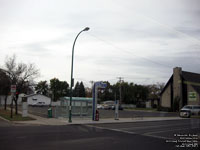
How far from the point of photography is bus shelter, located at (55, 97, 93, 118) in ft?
85.7

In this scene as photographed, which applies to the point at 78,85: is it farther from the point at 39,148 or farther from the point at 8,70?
the point at 39,148

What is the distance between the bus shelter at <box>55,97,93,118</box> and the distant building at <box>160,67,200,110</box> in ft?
104

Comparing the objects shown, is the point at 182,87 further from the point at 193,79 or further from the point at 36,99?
the point at 36,99

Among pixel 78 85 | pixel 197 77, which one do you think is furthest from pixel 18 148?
pixel 78 85

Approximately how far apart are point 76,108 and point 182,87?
35728 mm

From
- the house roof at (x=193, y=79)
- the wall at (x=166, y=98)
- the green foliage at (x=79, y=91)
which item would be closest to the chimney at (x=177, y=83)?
the house roof at (x=193, y=79)

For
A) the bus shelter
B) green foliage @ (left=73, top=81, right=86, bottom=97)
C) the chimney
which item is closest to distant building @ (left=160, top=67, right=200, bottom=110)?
the chimney

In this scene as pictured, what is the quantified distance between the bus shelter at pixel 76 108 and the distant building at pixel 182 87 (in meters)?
31.6

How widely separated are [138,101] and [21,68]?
63204 mm

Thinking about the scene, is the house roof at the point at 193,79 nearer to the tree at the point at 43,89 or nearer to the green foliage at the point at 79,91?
the green foliage at the point at 79,91

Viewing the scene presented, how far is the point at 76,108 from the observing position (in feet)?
86.3

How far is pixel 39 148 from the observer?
9.25m

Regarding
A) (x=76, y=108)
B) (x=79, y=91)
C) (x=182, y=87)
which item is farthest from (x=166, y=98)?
(x=79, y=91)

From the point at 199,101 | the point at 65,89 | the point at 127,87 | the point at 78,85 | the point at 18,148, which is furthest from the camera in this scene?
the point at 78,85
